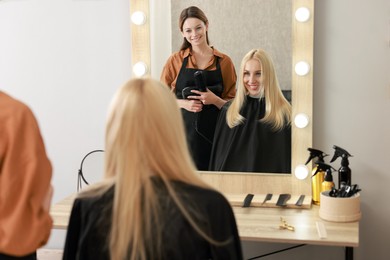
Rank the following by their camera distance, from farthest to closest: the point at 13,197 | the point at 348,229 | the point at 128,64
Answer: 1. the point at 128,64
2. the point at 348,229
3. the point at 13,197

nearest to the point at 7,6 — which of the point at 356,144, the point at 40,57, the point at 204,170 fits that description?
the point at 40,57

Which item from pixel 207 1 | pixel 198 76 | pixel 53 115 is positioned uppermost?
pixel 207 1

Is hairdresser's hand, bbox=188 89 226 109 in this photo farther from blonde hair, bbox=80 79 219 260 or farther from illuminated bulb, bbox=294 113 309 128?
blonde hair, bbox=80 79 219 260

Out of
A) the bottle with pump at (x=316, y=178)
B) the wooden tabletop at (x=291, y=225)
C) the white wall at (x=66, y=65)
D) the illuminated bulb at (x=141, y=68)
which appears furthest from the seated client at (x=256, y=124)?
the white wall at (x=66, y=65)

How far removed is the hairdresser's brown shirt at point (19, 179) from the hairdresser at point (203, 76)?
103 cm

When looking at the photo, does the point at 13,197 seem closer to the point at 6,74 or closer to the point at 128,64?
the point at 128,64

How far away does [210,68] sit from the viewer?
224 cm

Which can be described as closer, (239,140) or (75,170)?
(239,140)

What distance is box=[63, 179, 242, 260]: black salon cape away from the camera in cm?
112

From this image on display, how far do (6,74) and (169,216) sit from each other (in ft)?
5.57

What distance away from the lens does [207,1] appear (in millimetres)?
2205

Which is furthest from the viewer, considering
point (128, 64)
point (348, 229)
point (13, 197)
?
point (128, 64)

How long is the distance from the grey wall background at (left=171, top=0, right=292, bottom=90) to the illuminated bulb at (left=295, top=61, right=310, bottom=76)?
0.03m

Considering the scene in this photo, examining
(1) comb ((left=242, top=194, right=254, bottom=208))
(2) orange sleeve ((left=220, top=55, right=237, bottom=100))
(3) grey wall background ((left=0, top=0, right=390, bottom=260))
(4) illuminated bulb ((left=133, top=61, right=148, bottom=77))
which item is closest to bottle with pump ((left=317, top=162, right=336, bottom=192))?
(3) grey wall background ((left=0, top=0, right=390, bottom=260))
